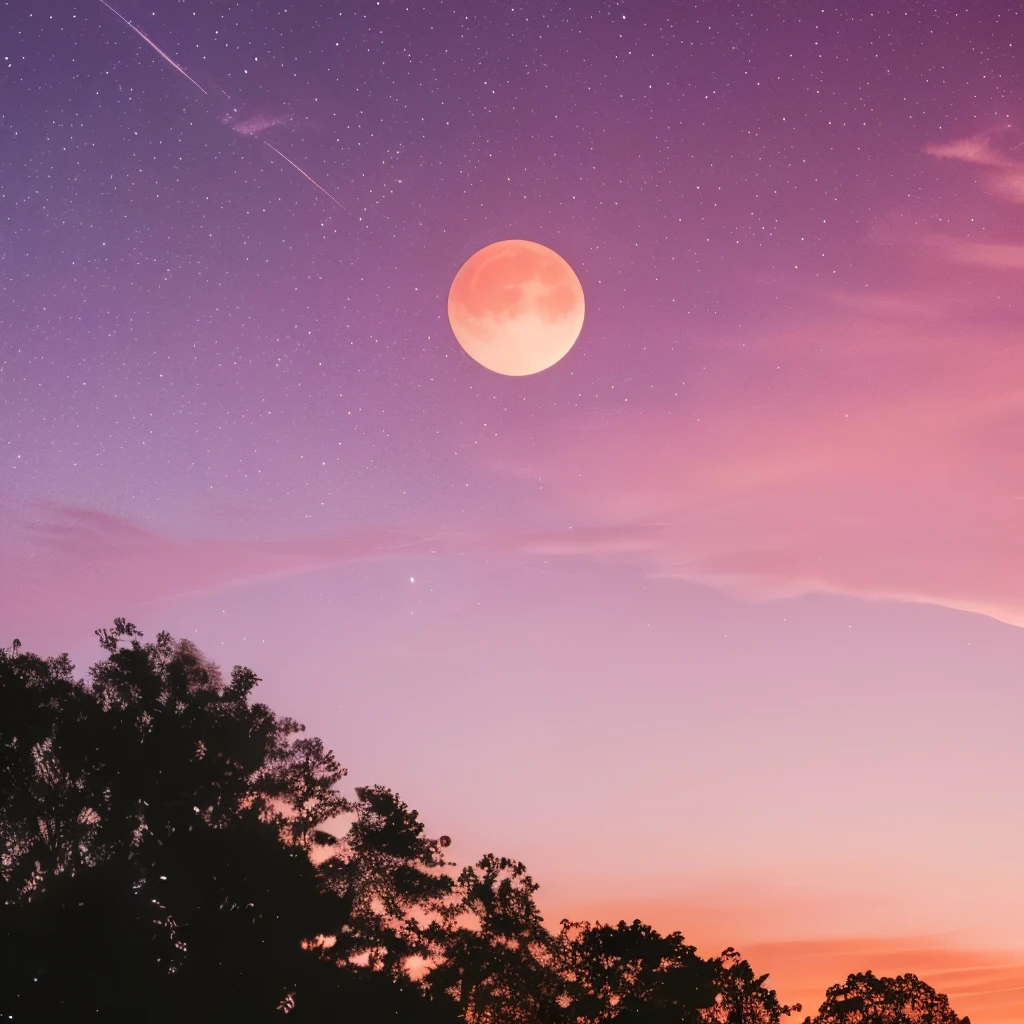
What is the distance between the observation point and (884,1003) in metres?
83.1

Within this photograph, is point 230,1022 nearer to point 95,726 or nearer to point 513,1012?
point 95,726

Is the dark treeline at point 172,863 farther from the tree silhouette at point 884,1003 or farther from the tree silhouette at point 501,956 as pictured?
the tree silhouette at point 884,1003

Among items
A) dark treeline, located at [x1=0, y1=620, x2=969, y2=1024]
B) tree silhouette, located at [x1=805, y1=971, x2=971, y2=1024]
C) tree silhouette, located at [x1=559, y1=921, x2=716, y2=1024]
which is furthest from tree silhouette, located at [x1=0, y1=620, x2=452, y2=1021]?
tree silhouette, located at [x1=805, y1=971, x2=971, y2=1024]

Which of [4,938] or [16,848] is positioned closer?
[4,938]

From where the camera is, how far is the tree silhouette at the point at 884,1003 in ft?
268

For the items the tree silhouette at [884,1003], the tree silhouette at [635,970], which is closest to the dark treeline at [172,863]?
the tree silhouette at [635,970]

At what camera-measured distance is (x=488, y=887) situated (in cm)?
7481

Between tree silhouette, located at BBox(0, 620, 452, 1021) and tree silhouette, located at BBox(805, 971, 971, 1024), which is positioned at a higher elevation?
tree silhouette, located at BBox(0, 620, 452, 1021)

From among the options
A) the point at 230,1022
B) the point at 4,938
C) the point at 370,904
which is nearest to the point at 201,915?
the point at 230,1022

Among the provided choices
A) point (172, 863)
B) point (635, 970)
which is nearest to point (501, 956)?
point (635, 970)

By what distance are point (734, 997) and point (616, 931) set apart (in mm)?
11322

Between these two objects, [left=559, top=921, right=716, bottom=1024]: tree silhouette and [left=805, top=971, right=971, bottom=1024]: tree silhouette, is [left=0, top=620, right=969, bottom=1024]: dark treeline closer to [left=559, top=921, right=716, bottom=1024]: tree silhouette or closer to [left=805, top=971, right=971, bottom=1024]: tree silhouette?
[left=559, top=921, right=716, bottom=1024]: tree silhouette

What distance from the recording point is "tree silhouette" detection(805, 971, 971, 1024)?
268ft

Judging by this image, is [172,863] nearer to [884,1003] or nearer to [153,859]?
[153,859]
